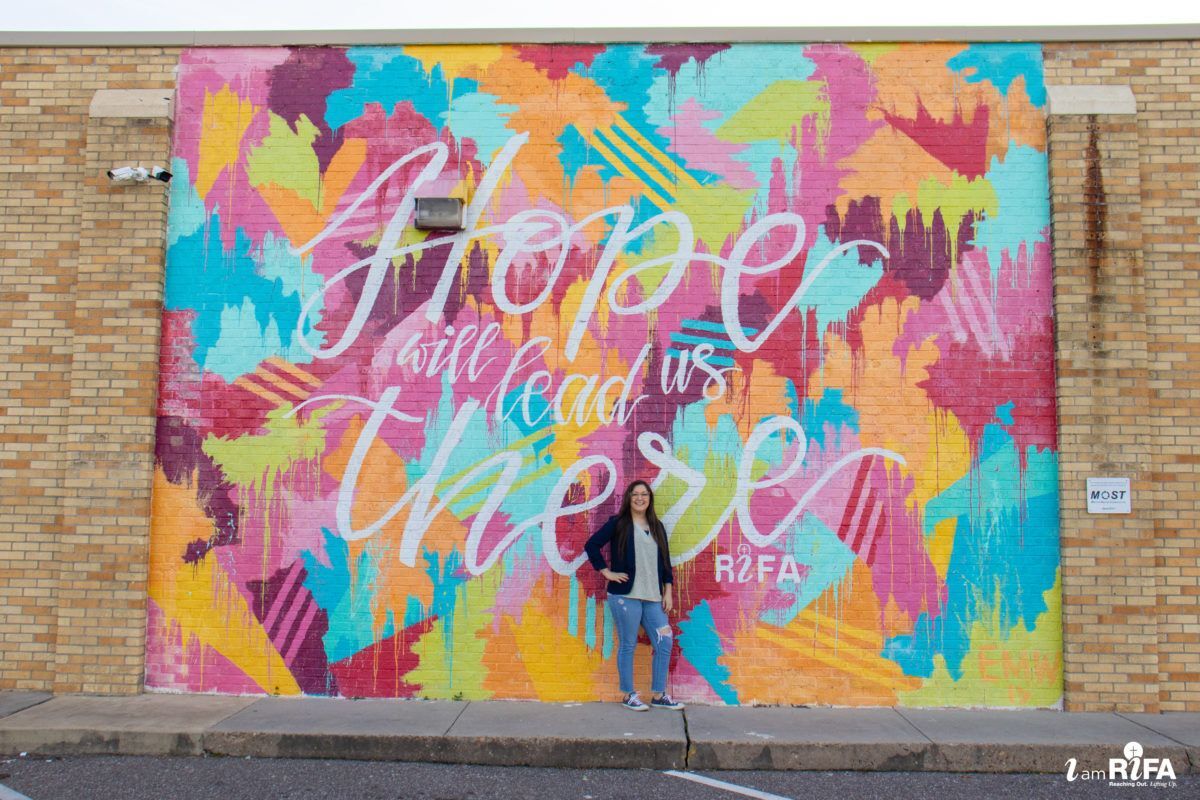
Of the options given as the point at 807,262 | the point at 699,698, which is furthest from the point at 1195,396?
the point at 699,698

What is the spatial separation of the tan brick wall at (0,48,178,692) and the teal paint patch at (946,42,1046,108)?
24.0 feet

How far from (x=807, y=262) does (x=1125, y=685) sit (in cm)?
437

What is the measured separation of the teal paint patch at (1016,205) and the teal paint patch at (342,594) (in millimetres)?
6100

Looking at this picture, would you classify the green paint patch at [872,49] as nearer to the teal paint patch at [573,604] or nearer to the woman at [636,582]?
the woman at [636,582]

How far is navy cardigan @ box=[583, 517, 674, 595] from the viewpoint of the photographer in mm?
7160

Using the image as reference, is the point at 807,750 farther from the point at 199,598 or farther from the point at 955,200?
the point at 199,598

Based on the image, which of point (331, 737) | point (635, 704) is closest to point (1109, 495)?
point (635, 704)

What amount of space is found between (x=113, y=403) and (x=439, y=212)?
3.32 m

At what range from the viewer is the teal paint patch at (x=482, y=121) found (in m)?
7.98

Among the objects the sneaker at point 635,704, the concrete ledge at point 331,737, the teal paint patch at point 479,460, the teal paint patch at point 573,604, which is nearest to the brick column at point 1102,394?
the sneaker at point 635,704

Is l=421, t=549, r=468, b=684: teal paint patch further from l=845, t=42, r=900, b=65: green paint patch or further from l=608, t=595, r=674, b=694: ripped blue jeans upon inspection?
l=845, t=42, r=900, b=65: green paint patch

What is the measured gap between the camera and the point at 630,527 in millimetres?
7258

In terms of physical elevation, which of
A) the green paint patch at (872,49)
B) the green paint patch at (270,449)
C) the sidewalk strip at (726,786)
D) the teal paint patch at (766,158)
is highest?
the green paint patch at (872,49)

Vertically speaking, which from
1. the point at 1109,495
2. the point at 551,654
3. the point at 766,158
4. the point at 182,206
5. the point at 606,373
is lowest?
the point at 551,654
